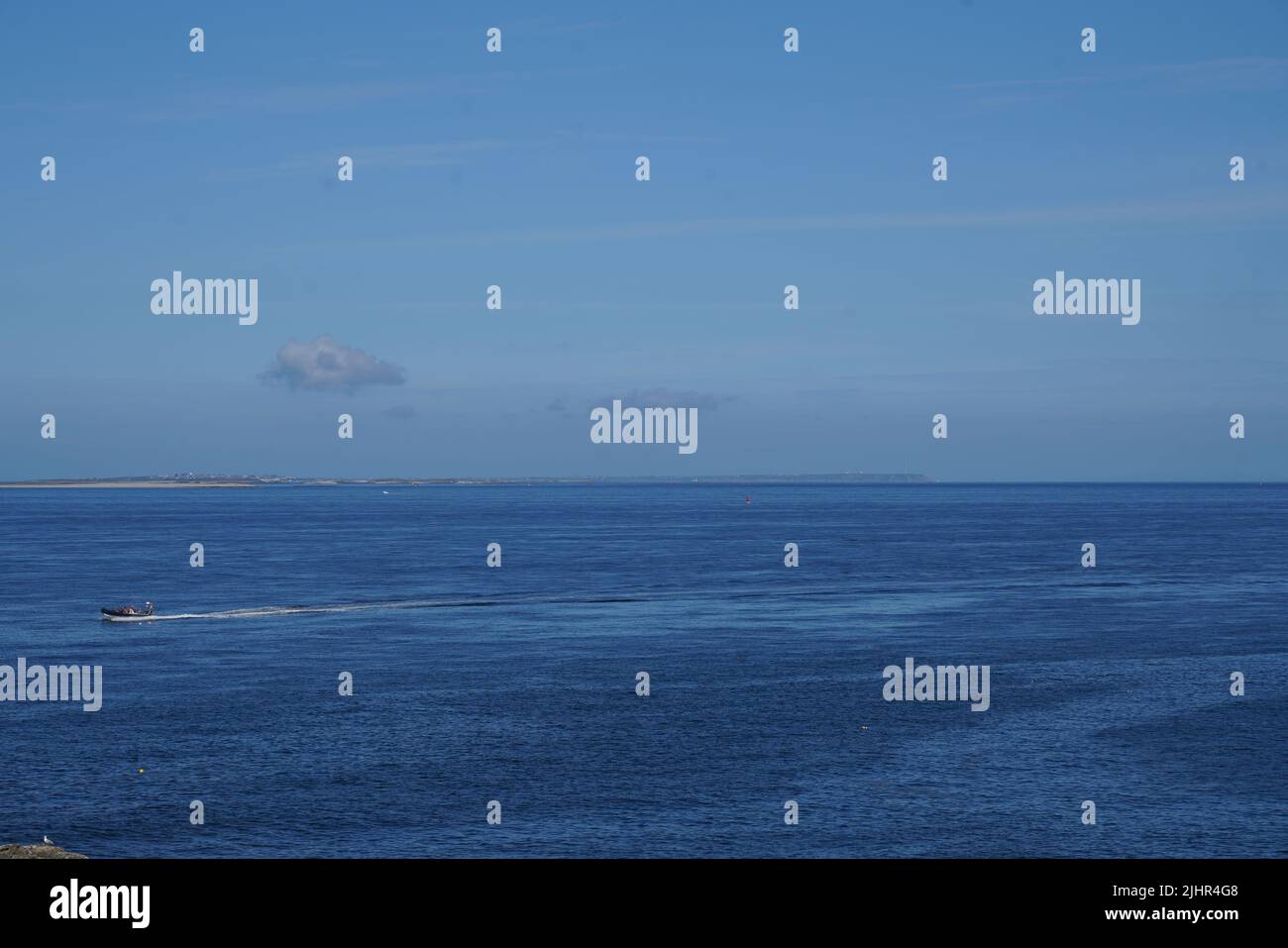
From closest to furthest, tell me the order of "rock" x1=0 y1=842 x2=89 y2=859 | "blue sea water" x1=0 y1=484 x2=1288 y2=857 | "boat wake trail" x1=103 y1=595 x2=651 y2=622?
1. "rock" x1=0 y1=842 x2=89 y2=859
2. "blue sea water" x1=0 y1=484 x2=1288 y2=857
3. "boat wake trail" x1=103 y1=595 x2=651 y2=622

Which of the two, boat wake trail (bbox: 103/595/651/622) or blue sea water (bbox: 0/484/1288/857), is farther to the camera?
boat wake trail (bbox: 103/595/651/622)

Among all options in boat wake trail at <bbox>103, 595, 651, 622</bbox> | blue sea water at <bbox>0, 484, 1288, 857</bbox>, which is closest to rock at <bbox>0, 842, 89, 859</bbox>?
blue sea water at <bbox>0, 484, 1288, 857</bbox>

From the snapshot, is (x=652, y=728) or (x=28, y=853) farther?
(x=652, y=728)

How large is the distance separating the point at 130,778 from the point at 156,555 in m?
144

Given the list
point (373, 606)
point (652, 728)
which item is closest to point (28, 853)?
point (652, 728)

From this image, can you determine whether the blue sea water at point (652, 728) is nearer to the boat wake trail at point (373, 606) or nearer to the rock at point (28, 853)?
the boat wake trail at point (373, 606)

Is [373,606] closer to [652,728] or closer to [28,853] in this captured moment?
[652,728]

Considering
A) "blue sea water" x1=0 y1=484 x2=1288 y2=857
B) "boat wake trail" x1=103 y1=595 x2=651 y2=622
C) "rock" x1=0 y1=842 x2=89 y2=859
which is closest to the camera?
"rock" x1=0 y1=842 x2=89 y2=859

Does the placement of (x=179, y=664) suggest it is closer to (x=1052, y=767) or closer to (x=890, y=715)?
(x=890, y=715)

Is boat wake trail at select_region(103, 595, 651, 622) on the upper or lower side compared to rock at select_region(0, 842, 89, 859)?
upper

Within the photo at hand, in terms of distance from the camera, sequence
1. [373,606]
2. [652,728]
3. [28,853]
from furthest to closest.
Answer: [373,606], [652,728], [28,853]

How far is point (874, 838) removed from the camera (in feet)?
160

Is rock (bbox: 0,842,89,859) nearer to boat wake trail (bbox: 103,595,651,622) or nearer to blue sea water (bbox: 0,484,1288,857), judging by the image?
blue sea water (bbox: 0,484,1288,857)

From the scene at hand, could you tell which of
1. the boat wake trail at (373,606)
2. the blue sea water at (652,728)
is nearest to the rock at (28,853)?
the blue sea water at (652,728)
